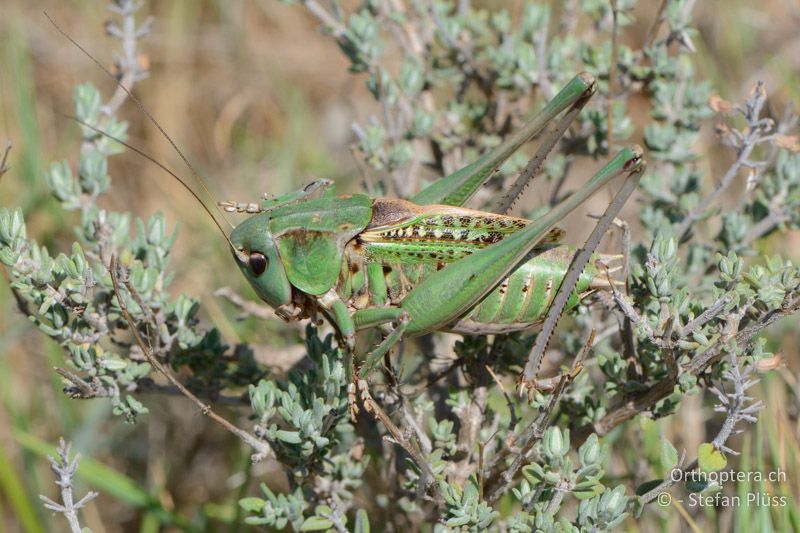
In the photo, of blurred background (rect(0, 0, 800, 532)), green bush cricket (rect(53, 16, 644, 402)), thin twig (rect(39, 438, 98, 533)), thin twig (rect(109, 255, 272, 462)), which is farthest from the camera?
blurred background (rect(0, 0, 800, 532))

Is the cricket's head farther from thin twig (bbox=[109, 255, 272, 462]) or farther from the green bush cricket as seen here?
thin twig (bbox=[109, 255, 272, 462])

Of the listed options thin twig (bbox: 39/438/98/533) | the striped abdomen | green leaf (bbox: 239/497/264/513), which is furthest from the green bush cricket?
thin twig (bbox: 39/438/98/533)

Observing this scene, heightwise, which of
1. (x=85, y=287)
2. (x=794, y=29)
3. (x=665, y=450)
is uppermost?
(x=794, y=29)

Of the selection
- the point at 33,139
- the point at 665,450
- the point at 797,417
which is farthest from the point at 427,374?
the point at 33,139

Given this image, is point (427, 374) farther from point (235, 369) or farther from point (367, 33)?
point (367, 33)

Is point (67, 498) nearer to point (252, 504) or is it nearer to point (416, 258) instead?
point (252, 504)

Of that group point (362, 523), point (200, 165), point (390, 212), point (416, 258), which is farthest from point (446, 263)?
point (200, 165)

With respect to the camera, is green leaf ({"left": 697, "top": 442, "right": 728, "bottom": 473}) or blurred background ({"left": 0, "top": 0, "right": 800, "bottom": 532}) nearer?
green leaf ({"left": 697, "top": 442, "right": 728, "bottom": 473})

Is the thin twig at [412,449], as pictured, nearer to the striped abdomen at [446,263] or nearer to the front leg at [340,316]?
the front leg at [340,316]
